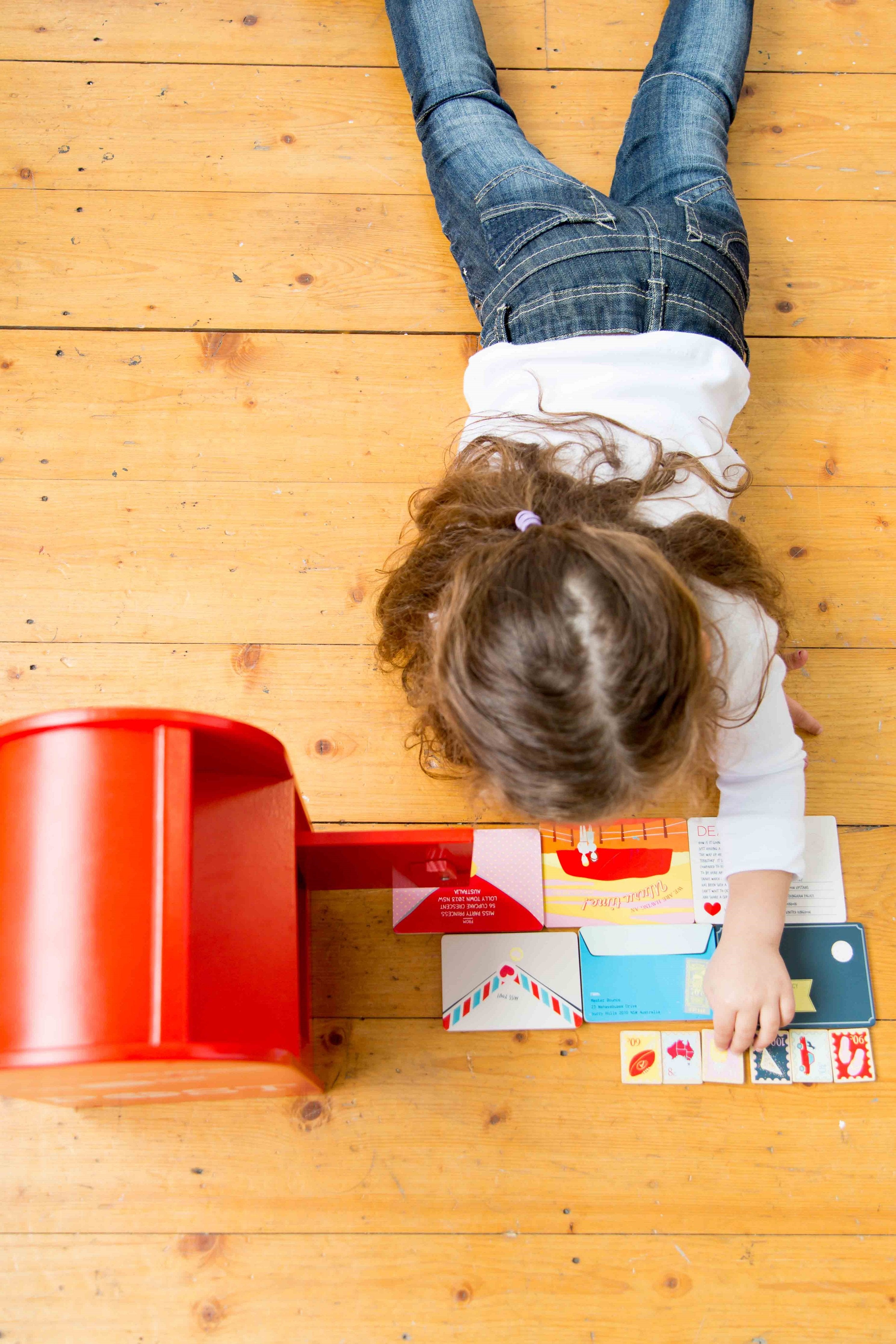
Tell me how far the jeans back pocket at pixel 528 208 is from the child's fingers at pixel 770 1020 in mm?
693

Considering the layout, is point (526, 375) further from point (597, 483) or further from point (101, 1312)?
point (101, 1312)

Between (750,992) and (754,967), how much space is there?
0.02 metres

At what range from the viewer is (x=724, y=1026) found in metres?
0.82

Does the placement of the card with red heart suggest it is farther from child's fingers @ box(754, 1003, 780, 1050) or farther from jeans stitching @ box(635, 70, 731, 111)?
jeans stitching @ box(635, 70, 731, 111)

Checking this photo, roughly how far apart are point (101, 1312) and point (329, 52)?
1277 millimetres

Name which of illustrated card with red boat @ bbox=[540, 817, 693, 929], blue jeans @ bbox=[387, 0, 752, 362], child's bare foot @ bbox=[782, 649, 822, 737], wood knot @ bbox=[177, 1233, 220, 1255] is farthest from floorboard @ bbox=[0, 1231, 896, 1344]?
blue jeans @ bbox=[387, 0, 752, 362]

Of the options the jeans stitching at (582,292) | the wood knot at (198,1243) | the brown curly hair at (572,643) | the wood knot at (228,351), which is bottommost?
the wood knot at (198,1243)

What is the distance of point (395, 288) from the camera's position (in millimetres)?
1026

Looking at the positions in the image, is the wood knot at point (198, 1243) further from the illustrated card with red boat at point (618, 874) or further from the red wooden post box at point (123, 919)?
the illustrated card with red boat at point (618, 874)

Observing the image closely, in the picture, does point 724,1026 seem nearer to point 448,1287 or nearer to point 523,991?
point 523,991

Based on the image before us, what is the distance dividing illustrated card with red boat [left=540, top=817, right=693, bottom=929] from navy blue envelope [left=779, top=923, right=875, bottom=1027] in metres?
0.10

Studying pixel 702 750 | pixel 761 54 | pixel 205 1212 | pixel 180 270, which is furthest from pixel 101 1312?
pixel 761 54

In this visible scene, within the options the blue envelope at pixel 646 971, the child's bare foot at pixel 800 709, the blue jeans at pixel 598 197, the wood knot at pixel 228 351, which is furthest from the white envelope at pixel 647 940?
the wood knot at pixel 228 351

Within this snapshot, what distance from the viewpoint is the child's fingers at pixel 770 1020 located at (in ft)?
2.68
